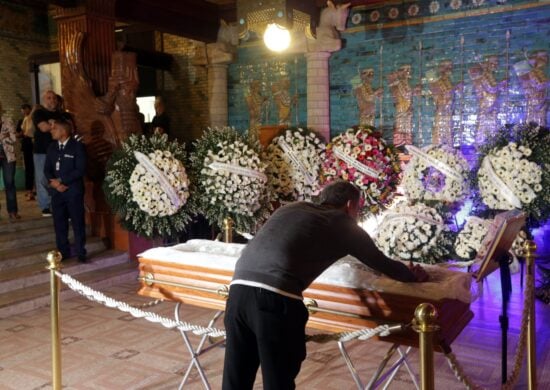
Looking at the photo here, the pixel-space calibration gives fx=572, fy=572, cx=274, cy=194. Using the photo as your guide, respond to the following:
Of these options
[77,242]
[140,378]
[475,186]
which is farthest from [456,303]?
[77,242]

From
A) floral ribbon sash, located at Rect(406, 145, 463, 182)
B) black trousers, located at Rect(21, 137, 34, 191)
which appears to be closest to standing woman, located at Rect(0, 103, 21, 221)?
black trousers, located at Rect(21, 137, 34, 191)

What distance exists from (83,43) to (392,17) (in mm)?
4736

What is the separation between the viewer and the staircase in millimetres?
5832

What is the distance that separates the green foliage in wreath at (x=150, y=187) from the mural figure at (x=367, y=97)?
3.96 m

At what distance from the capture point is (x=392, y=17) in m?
9.12

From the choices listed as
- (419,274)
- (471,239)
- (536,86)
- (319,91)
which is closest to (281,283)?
(419,274)

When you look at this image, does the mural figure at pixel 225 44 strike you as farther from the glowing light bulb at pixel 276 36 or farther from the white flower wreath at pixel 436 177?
the white flower wreath at pixel 436 177

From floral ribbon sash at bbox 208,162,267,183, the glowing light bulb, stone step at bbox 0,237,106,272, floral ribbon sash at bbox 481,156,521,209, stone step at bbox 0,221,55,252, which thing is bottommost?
stone step at bbox 0,237,106,272

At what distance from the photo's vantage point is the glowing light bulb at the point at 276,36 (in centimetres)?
759

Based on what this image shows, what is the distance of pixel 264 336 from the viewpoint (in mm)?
2539

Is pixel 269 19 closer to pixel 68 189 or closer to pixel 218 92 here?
pixel 68 189

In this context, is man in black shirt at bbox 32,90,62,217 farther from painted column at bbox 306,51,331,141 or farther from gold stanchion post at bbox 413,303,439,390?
gold stanchion post at bbox 413,303,439,390

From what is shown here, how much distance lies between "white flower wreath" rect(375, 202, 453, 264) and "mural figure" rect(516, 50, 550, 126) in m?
3.69

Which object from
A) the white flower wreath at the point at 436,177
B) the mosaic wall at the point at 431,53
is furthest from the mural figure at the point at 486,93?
the white flower wreath at the point at 436,177
